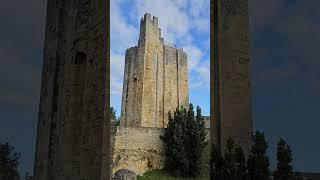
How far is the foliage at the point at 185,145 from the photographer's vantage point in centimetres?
2597

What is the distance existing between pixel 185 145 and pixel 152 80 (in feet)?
47.4

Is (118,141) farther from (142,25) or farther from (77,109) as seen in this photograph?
(77,109)

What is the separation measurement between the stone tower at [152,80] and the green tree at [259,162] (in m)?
33.7

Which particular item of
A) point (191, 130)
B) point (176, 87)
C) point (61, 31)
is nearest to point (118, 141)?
point (191, 130)

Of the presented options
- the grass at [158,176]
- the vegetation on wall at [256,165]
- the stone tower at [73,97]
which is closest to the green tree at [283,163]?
the vegetation on wall at [256,165]

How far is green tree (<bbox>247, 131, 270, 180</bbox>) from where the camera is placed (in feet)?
17.6

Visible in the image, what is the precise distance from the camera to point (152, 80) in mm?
40344

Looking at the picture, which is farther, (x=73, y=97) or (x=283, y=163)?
(x=73, y=97)

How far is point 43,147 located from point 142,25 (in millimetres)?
33851

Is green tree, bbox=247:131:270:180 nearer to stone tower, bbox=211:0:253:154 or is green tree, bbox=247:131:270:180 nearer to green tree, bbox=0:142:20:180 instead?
stone tower, bbox=211:0:253:154

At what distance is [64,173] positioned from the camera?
300 inches

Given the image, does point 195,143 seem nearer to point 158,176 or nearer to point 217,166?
point 158,176

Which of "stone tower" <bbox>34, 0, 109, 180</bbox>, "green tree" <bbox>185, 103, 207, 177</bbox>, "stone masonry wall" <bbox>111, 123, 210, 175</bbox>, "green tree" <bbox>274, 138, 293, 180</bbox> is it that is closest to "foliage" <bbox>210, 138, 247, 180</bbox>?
"green tree" <bbox>274, 138, 293, 180</bbox>

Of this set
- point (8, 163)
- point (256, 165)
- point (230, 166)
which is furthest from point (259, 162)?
point (8, 163)
